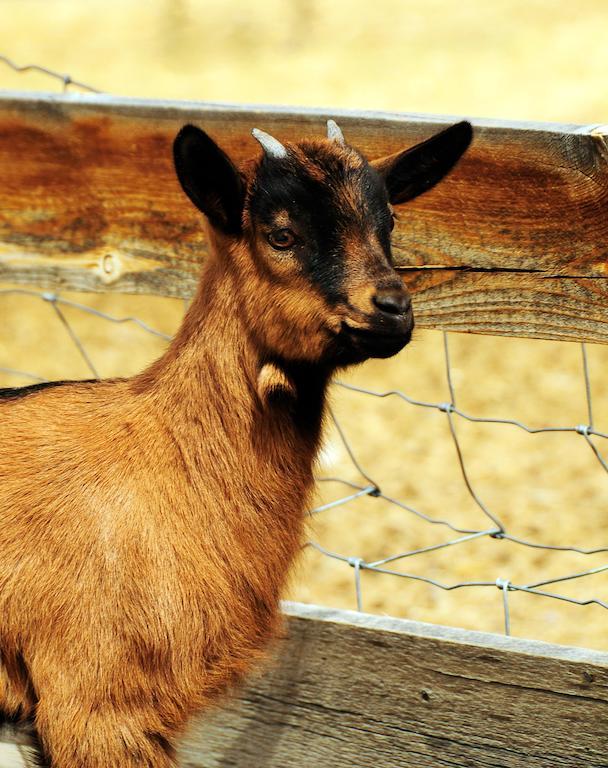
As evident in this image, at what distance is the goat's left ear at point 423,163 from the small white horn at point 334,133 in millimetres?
106

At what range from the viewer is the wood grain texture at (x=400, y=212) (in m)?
2.74

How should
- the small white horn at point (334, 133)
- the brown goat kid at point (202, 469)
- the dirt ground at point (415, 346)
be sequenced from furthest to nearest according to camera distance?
the dirt ground at point (415, 346)
the small white horn at point (334, 133)
the brown goat kid at point (202, 469)

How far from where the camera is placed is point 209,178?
8.27ft

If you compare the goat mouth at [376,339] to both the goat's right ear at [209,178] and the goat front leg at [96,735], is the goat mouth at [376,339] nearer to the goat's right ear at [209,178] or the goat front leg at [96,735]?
the goat's right ear at [209,178]

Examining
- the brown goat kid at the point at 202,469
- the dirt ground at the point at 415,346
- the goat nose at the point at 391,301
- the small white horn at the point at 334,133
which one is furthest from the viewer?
the dirt ground at the point at 415,346

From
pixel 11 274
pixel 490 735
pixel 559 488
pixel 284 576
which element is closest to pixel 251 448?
pixel 284 576

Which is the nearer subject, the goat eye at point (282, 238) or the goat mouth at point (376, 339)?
the goat mouth at point (376, 339)

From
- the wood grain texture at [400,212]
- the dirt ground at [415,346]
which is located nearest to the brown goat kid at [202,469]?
the wood grain texture at [400,212]

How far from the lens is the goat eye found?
2.51m

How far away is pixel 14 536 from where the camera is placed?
105 inches

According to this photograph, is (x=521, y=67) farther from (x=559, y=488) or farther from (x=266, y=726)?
(x=266, y=726)

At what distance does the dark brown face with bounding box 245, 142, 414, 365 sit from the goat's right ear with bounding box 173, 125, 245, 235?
0.18ft

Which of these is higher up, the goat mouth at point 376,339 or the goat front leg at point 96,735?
the goat mouth at point 376,339

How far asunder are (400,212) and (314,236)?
540 millimetres
